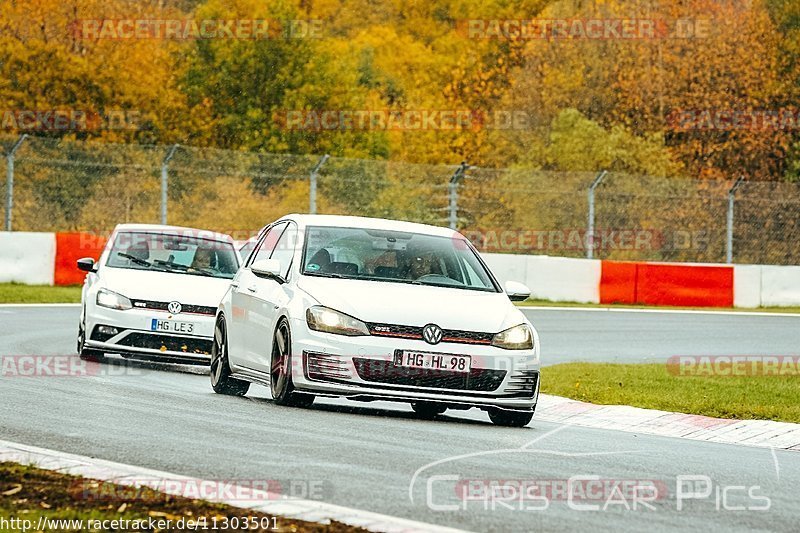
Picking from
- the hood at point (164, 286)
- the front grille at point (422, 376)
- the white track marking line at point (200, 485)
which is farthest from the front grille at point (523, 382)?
the hood at point (164, 286)

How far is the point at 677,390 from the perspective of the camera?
14.6 meters

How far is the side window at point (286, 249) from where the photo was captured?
12079mm

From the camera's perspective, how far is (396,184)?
104 feet

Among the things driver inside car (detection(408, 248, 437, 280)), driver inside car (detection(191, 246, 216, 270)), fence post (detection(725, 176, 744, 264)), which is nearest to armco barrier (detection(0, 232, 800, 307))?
fence post (detection(725, 176, 744, 264))

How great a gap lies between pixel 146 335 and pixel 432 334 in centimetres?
512

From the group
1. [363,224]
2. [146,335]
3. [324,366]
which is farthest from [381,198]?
[324,366]

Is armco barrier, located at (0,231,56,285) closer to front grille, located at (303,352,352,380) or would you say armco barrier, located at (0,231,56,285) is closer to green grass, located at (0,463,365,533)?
front grille, located at (303,352,352,380)

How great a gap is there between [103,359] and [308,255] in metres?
5.08

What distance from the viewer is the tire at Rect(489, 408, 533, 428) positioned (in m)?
11.4

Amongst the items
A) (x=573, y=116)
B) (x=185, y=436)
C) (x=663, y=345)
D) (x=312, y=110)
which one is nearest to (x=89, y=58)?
(x=312, y=110)

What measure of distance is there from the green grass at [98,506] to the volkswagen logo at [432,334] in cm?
393

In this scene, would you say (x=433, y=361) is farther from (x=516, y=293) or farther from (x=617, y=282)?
(x=617, y=282)

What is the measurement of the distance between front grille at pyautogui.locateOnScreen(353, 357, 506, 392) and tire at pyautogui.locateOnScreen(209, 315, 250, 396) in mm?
2430

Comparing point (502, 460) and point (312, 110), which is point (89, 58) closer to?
point (312, 110)
